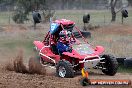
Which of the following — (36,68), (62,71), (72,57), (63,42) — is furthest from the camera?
(63,42)

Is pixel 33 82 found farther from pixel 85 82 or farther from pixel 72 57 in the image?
pixel 72 57

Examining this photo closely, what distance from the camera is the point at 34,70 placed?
13141 millimetres

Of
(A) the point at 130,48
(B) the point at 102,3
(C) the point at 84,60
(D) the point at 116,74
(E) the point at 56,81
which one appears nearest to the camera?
(E) the point at 56,81

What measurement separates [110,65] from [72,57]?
50.8 inches

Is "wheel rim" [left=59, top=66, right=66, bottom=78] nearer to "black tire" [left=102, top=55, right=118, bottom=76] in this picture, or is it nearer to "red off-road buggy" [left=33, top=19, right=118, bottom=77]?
"red off-road buggy" [left=33, top=19, right=118, bottom=77]

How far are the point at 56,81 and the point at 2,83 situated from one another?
1.59 meters

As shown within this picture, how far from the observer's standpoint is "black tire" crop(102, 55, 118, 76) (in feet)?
42.5

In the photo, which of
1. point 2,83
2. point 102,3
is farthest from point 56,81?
point 102,3

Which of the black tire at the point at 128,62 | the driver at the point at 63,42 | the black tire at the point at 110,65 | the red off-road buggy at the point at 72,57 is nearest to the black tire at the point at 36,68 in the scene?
the red off-road buggy at the point at 72,57

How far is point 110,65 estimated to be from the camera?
A: 1304 cm

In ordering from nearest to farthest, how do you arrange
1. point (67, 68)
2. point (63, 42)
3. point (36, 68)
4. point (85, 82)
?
1. point (85, 82)
2. point (67, 68)
3. point (36, 68)
4. point (63, 42)

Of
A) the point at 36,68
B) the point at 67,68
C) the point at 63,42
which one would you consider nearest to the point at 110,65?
the point at 67,68

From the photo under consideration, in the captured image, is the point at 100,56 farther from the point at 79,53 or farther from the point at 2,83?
the point at 2,83

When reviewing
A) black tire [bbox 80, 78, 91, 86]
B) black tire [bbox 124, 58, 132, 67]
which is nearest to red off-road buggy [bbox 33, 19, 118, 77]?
black tire [bbox 124, 58, 132, 67]
